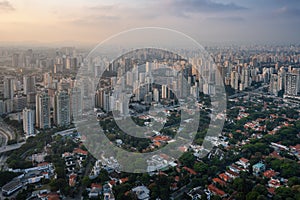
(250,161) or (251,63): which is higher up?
(251,63)

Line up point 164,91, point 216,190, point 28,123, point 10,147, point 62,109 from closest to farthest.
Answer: point 216,190
point 10,147
point 28,123
point 62,109
point 164,91

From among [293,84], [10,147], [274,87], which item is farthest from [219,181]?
[274,87]

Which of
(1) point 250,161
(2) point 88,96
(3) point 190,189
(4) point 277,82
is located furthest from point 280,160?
(4) point 277,82

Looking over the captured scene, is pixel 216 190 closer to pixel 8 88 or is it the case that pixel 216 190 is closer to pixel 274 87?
pixel 8 88

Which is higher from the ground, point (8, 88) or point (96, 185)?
point (8, 88)

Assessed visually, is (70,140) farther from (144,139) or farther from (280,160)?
(280,160)

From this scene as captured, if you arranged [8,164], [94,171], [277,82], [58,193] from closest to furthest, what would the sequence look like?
[58,193] < [94,171] < [8,164] < [277,82]

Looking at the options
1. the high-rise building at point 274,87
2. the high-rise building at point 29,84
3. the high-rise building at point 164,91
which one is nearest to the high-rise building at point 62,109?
the high-rise building at point 29,84
